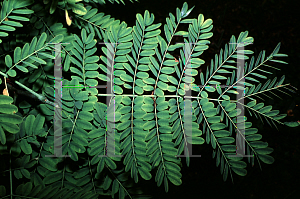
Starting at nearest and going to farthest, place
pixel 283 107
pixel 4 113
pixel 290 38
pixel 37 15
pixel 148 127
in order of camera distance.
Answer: pixel 4 113
pixel 148 127
pixel 37 15
pixel 283 107
pixel 290 38

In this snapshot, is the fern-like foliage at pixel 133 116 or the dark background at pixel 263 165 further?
the dark background at pixel 263 165

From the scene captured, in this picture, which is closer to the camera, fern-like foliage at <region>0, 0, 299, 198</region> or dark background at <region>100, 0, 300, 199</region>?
fern-like foliage at <region>0, 0, 299, 198</region>

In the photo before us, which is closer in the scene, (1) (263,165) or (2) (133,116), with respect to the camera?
(2) (133,116)

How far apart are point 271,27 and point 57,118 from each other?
98.4 inches

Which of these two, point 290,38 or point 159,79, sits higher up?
point 290,38

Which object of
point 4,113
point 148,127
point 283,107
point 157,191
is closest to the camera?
point 4,113

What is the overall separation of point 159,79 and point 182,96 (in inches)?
5.8

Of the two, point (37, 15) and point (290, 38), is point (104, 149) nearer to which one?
point (37, 15)

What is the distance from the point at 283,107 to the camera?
2.02 m

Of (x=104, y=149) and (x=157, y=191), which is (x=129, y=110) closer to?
(x=104, y=149)

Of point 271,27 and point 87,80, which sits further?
point 271,27

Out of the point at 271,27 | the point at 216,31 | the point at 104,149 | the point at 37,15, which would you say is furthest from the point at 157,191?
the point at 271,27

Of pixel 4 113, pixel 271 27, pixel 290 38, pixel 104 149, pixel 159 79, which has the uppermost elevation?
pixel 271 27

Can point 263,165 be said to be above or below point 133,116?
below
